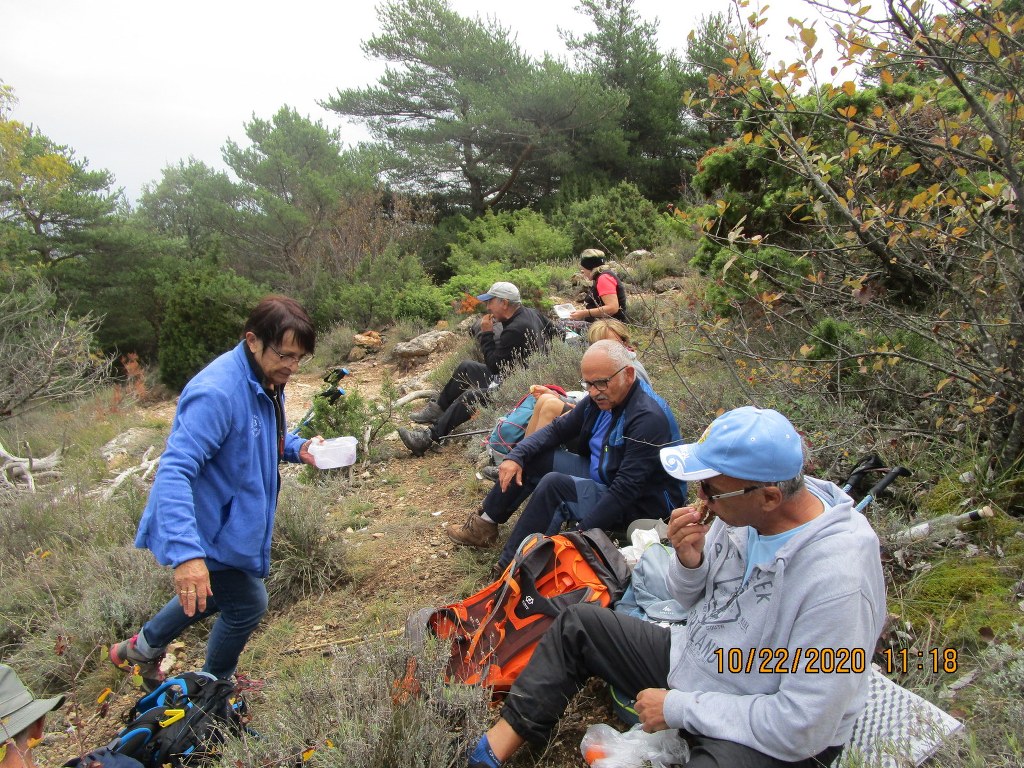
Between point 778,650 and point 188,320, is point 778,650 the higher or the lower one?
the lower one

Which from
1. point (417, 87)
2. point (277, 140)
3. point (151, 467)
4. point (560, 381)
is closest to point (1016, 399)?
point (560, 381)

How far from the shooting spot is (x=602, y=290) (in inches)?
244

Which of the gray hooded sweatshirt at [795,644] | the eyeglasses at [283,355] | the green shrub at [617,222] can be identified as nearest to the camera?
the gray hooded sweatshirt at [795,644]

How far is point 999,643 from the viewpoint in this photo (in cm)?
216

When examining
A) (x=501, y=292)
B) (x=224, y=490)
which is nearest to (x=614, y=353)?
(x=224, y=490)

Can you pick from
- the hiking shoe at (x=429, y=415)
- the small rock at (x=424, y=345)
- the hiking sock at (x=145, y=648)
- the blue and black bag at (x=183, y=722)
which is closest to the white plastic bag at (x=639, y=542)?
the blue and black bag at (x=183, y=722)

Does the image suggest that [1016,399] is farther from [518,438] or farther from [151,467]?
[151,467]

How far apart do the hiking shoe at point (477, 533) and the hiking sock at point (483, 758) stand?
1742 mm

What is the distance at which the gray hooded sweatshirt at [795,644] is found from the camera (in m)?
1.57

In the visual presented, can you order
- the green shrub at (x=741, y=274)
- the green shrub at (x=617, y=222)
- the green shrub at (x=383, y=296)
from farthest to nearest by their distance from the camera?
the green shrub at (x=617, y=222) < the green shrub at (x=383, y=296) < the green shrub at (x=741, y=274)

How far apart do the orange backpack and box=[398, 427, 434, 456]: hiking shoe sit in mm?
3134

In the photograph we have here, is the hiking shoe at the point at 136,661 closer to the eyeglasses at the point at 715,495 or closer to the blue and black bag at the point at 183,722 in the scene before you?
the blue and black bag at the point at 183,722

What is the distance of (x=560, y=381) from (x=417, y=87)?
692 inches

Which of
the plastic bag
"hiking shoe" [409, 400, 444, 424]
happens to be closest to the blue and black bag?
the plastic bag
